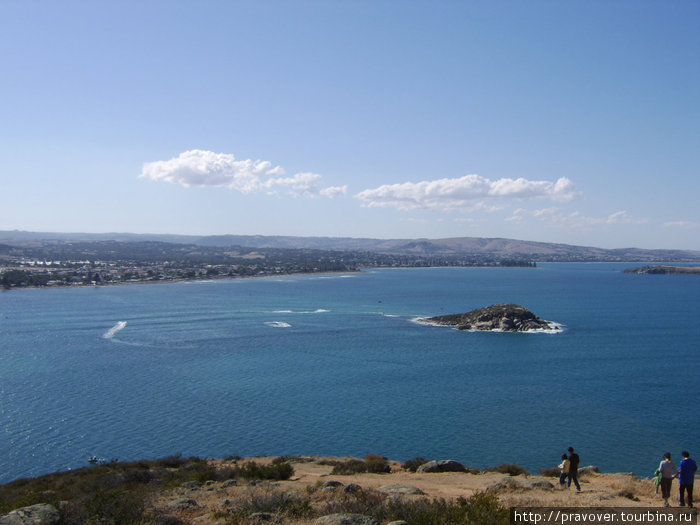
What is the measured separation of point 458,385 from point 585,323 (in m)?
39.0

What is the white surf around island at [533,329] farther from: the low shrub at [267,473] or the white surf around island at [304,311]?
the low shrub at [267,473]

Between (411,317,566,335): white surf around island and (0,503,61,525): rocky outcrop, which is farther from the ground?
(0,503,61,525): rocky outcrop

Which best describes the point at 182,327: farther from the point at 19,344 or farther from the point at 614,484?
the point at 614,484

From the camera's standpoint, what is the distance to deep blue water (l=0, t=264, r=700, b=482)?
26578 millimetres

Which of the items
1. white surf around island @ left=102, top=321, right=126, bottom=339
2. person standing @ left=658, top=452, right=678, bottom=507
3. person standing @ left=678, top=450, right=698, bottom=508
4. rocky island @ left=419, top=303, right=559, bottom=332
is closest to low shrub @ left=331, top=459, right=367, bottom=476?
person standing @ left=658, top=452, right=678, bottom=507

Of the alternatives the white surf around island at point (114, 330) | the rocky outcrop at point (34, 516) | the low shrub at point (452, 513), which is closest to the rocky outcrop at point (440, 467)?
the low shrub at point (452, 513)

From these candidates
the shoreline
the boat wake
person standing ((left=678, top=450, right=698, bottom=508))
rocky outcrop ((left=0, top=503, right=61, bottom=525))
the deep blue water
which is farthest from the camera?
the shoreline

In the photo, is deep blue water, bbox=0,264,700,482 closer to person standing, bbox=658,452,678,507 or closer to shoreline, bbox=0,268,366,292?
person standing, bbox=658,452,678,507

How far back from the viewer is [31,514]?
10.9 meters

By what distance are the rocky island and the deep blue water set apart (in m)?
3.11

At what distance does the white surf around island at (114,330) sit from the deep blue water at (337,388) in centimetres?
24

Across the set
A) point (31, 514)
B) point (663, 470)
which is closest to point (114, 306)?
point (31, 514)

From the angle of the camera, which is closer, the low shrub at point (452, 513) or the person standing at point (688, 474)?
the low shrub at point (452, 513)

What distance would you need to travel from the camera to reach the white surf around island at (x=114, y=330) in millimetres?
55219
